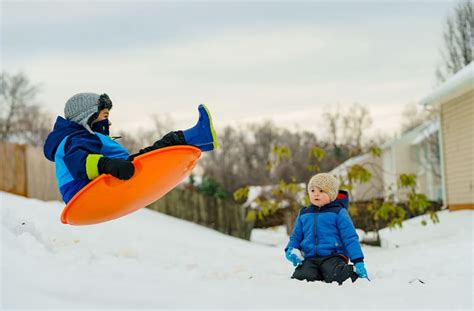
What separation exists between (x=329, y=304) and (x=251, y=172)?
41.2m

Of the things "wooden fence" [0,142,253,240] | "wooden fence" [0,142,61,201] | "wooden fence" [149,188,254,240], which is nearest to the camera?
"wooden fence" [0,142,61,201]

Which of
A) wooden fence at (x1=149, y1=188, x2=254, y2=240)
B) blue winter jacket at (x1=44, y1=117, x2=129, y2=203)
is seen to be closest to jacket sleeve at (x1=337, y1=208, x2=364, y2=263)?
blue winter jacket at (x1=44, y1=117, x2=129, y2=203)

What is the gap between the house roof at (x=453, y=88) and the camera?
14.5 m

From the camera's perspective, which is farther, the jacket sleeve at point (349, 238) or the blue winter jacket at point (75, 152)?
the jacket sleeve at point (349, 238)

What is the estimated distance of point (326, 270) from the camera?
5.03m

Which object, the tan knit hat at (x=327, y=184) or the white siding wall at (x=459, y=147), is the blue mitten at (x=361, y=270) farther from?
the white siding wall at (x=459, y=147)

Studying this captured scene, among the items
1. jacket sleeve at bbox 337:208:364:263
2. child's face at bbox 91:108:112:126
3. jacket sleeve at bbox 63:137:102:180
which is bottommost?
jacket sleeve at bbox 337:208:364:263

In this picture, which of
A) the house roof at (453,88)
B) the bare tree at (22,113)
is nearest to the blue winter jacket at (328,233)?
the house roof at (453,88)

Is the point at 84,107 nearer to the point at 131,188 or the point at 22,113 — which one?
the point at 131,188

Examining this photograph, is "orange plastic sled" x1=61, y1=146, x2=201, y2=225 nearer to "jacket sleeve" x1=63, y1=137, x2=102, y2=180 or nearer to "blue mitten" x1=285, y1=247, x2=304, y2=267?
"jacket sleeve" x1=63, y1=137, x2=102, y2=180

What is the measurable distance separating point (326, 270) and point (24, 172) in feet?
25.7

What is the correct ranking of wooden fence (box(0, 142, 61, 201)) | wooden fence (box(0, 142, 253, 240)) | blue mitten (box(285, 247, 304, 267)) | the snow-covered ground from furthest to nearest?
1. wooden fence (box(0, 142, 253, 240))
2. wooden fence (box(0, 142, 61, 201))
3. blue mitten (box(285, 247, 304, 267))
4. the snow-covered ground

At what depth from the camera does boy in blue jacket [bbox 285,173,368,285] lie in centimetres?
499

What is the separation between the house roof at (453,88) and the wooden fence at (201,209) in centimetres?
605
